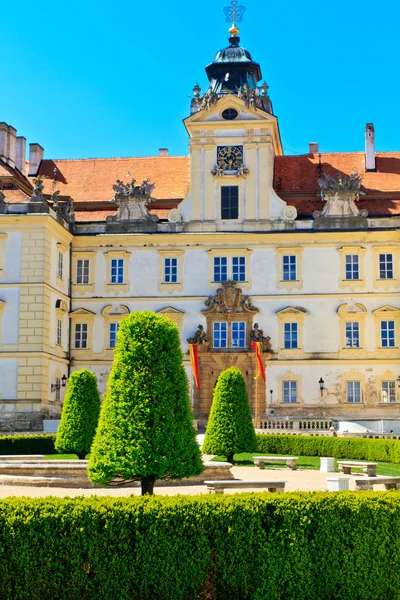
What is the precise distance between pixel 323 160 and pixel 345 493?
116 ft

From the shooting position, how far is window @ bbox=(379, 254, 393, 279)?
4134 centimetres

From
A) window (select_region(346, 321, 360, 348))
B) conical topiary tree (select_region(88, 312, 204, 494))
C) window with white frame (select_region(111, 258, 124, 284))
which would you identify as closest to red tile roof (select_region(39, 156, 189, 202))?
window with white frame (select_region(111, 258, 124, 284))

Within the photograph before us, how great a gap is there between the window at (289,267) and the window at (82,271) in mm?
9383

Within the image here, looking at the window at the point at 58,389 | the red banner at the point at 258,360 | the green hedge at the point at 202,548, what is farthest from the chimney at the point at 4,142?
the green hedge at the point at 202,548

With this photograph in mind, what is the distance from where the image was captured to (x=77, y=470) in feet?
70.4

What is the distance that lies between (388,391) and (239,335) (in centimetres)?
721

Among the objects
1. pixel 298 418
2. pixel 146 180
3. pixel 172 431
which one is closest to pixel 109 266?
pixel 146 180

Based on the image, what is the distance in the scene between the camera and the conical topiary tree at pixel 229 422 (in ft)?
91.4

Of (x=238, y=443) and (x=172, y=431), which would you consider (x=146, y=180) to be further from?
(x=172, y=431)

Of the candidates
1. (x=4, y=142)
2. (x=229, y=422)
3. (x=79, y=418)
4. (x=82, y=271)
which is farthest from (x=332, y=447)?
(x=4, y=142)

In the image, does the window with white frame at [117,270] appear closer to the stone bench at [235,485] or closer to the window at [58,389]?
the window at [58,389]

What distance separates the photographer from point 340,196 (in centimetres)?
4191

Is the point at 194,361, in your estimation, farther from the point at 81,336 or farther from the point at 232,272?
the point at 81,336

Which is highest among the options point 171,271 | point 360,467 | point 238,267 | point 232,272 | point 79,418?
point 238,267
